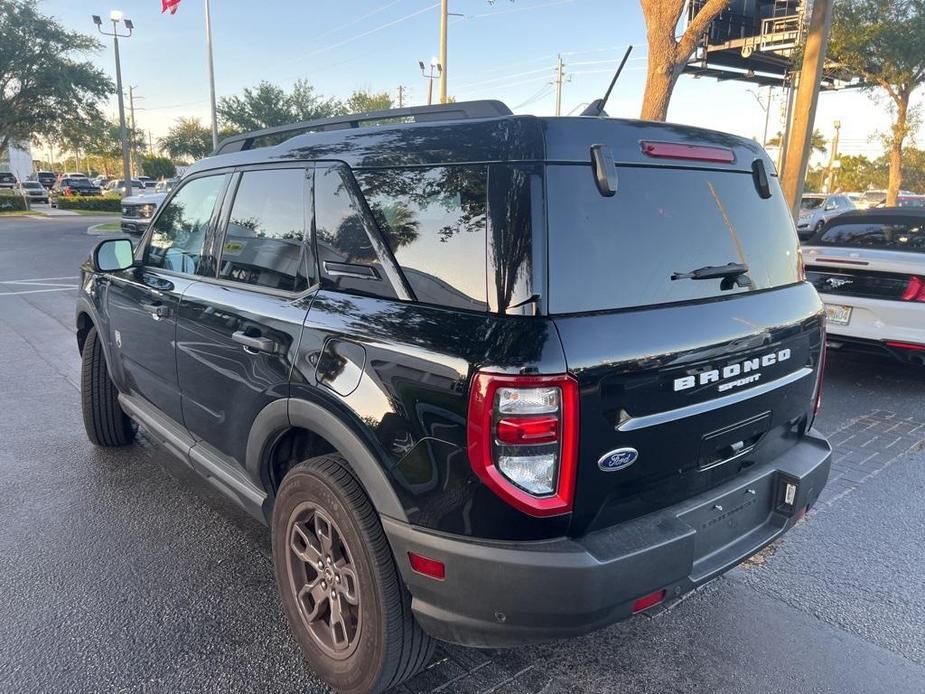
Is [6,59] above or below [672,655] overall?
above

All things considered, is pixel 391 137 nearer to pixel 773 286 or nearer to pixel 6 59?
pixel 773 286

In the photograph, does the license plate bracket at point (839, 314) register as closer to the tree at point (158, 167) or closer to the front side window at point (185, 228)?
the front side window at point (185, 228)

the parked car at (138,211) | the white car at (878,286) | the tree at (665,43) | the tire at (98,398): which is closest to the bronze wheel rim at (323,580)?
the tire at (98,398)

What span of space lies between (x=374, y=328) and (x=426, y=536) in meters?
0.65

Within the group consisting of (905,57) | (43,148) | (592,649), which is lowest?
(592,649)

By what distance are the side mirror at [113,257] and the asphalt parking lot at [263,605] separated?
50.4 inches

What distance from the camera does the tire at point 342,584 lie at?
2.08m

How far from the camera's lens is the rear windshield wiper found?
7.31 feet

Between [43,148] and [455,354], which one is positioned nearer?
[455,354]

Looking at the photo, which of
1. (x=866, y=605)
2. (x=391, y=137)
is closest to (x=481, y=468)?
(x=391, y=137)

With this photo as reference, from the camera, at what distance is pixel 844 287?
582cm

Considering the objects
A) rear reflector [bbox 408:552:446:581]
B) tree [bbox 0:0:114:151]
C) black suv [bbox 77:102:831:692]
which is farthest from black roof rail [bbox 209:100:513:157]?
tree [bbox 0:0:114:151]

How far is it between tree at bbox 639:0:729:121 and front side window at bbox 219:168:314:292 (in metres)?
7.28

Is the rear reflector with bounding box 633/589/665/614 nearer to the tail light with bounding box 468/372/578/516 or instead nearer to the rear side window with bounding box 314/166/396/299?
the tail light with bounding box 468/372/578/516
